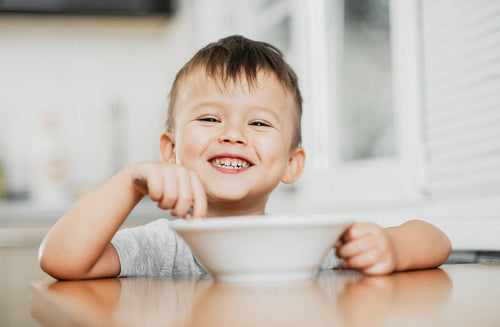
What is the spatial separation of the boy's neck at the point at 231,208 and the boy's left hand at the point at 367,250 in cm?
48

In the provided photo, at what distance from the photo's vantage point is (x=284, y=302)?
0.58 metres

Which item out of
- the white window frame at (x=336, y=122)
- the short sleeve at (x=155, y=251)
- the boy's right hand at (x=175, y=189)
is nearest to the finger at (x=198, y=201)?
the boy's right hand at (x=175, y=189)

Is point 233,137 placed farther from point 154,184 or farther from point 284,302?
point 284,302

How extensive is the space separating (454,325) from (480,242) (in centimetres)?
109

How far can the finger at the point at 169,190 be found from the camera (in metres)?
0.85

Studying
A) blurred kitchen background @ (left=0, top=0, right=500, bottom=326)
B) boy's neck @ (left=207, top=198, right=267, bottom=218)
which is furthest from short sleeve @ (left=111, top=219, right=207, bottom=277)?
blurred kitchen background @ (left=0, top=0, right=500, bottom=326)

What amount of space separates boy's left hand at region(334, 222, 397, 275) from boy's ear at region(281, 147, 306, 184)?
0.60 metres

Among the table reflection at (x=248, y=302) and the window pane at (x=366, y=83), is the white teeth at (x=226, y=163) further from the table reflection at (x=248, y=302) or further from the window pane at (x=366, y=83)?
the window pane at (x=366, y=83)

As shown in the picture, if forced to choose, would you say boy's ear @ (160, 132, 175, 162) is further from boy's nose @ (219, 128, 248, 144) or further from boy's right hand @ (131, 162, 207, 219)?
boy's right hand @ (131, 162, 207, 219)

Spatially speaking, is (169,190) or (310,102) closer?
(169,190)

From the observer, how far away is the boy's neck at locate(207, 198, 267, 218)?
133 centimetres

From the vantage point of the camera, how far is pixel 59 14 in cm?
353

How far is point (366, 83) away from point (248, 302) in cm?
176

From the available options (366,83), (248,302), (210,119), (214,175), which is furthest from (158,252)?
(366,83)
